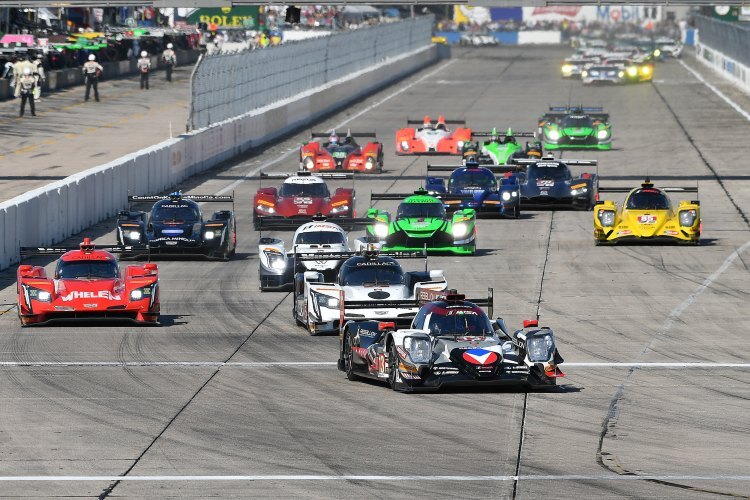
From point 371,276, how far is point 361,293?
23.5 inches

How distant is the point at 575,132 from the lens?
2611 inches

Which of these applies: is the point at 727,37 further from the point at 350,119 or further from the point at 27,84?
the point at 27,84

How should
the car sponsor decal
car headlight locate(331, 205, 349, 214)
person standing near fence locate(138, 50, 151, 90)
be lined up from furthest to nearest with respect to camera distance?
person standing near fence locate(138, 50, 151, 90) → car headlight locate(331, 205, 349, 214) → the car sponsor decal

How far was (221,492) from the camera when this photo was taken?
17.8m

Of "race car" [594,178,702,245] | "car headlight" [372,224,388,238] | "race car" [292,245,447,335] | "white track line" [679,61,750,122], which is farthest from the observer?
"white track line" [679,61,750,122]

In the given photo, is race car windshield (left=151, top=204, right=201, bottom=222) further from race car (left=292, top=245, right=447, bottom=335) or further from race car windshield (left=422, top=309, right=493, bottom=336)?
race car windshield (left=422, top=309, right=493, bottom=336)

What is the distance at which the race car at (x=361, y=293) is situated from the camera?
27766 millimetres

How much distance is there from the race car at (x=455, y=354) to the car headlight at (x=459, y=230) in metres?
14.7

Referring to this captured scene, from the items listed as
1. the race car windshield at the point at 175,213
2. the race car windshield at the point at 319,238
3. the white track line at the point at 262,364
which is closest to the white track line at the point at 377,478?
the white track line at the point at 262,364

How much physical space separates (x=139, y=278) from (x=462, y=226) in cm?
1165

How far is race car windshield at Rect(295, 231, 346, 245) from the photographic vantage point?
35094mm

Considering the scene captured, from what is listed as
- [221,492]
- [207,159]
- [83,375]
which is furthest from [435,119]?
[221,492]

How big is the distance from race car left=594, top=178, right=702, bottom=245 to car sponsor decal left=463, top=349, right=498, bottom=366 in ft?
59.5

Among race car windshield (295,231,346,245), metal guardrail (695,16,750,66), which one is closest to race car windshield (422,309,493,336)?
race car windshield (295,231,346,245)
